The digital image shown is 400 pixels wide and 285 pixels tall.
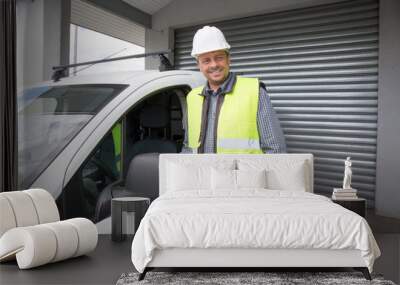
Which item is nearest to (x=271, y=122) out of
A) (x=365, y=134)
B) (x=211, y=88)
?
(x=211, y=88)

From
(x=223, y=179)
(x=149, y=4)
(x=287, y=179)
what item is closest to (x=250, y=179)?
(x=223, y=179)

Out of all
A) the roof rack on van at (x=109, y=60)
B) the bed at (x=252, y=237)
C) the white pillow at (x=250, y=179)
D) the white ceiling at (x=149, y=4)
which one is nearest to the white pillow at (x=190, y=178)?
the white pillow at (x=250, y=179)

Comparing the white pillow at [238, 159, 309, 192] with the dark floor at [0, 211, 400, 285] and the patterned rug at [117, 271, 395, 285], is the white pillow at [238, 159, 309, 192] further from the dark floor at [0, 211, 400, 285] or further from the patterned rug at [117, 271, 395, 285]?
the patterned rug at [117, 271, 395, 285]

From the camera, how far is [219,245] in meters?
3.17

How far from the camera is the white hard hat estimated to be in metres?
4.92

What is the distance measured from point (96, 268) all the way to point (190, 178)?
3.18 feet

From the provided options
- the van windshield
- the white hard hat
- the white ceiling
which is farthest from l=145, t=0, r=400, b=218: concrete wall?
the van windshield

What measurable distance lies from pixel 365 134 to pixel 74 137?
260 cm

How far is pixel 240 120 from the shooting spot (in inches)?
181

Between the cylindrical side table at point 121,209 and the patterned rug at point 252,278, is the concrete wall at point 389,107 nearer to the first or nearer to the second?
the patterned rug at point 252,278

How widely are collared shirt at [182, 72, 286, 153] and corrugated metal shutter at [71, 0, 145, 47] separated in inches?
41.2

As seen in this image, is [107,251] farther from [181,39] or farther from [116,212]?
[181,39]

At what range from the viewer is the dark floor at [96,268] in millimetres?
3295

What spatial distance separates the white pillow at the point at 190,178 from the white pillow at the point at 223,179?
57 millimetres
